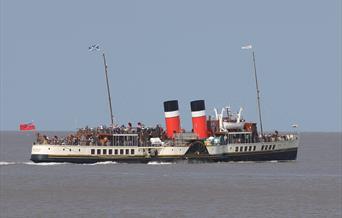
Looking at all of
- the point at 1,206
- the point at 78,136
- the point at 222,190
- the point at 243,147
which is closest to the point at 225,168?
the point at 243,147

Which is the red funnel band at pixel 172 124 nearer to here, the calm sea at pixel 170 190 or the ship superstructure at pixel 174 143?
the ship superstructure at pixel 174 143

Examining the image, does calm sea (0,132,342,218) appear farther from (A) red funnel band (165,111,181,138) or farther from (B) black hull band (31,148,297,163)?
(A) red funnel band (165,111,181,138)

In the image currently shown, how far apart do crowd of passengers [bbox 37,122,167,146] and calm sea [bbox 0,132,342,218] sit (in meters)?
2.50

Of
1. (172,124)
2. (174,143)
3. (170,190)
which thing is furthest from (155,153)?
(170,190)

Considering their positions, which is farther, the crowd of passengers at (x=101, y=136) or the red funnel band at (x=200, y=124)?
the red funnel band at (x=200, y=124)

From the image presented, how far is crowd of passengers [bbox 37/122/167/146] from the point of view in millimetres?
115312

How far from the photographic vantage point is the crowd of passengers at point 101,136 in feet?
378

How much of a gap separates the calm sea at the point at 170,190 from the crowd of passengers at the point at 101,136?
250cm

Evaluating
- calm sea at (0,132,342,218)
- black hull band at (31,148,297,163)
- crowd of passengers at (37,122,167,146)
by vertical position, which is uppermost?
crowd of passengers at (37,122,167,146)

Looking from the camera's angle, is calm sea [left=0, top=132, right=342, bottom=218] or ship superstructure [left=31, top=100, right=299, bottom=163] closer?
calm sea [left=0, top=132, right=342, bottom=218]

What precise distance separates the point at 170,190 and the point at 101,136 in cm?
2709

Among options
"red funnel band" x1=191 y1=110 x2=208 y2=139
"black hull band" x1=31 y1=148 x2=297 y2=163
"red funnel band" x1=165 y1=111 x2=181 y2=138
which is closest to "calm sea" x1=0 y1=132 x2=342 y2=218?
"black hull band" x1=31 y1=148 x2=297 y2=163

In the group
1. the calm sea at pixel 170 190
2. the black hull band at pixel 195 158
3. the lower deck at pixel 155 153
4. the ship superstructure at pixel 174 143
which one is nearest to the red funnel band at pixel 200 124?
the ship superstructure at pixel 174 143

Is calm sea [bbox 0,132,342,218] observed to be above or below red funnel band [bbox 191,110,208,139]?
below
